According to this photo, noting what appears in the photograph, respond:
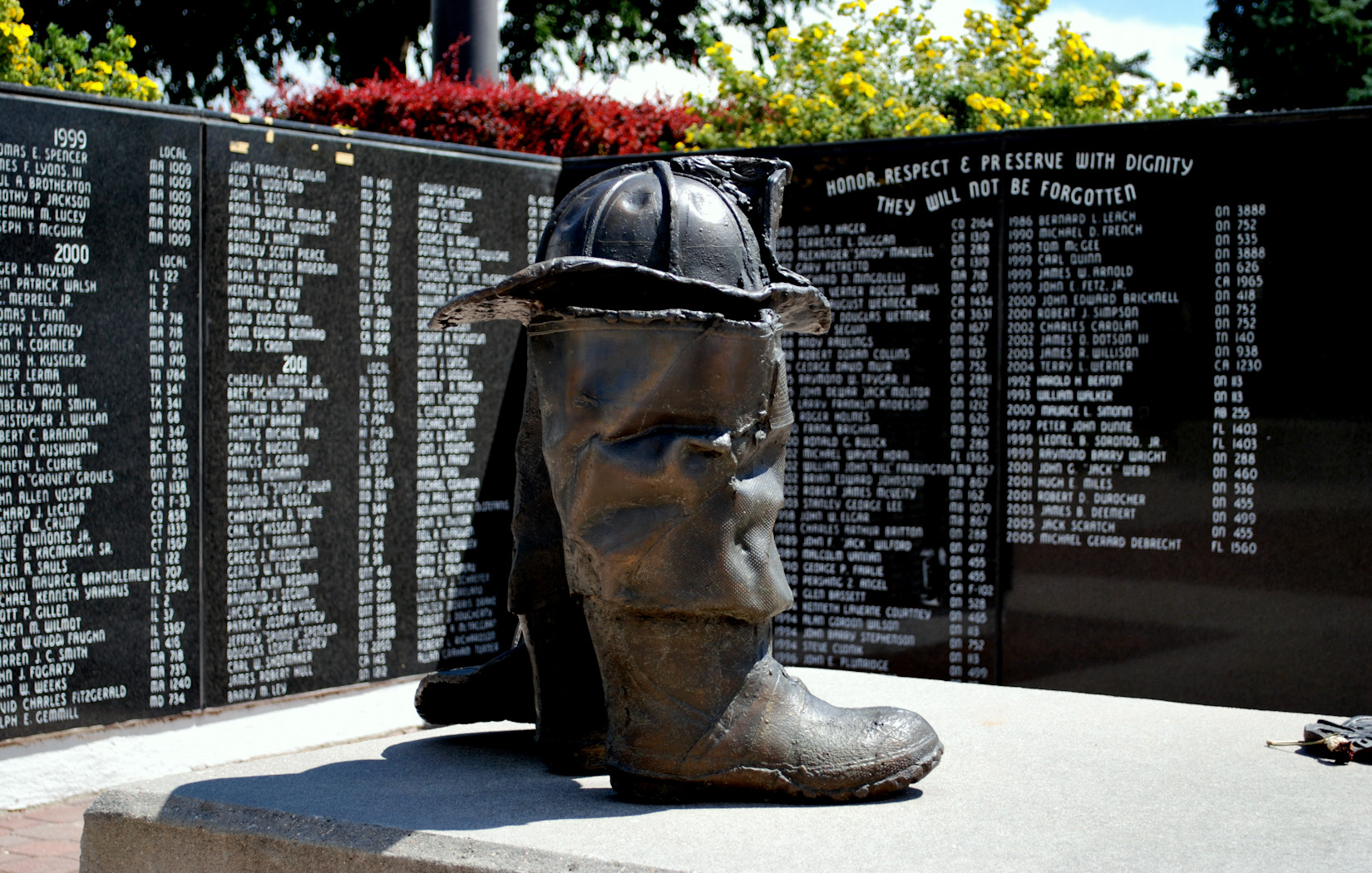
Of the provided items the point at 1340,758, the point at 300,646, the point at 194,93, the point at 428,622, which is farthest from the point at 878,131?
the point at 194,93

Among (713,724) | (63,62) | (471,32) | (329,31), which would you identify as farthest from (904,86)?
(329,31)

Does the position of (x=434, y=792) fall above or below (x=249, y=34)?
below

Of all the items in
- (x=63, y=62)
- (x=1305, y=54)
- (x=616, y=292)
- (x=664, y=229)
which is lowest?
(x=616, y=292)

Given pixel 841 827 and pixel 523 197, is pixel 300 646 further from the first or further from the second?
pixel 841 827

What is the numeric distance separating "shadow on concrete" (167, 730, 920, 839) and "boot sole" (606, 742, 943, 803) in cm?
2

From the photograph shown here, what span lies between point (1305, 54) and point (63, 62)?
15194 mm

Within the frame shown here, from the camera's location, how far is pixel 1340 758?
343 centimetres

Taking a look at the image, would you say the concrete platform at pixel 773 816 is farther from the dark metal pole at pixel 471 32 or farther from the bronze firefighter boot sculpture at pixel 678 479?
the dark metal pole at pixel 471 32

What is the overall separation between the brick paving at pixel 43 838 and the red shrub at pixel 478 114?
13.7ft

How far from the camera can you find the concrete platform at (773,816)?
2.56 meters

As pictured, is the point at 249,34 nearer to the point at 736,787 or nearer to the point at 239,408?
the point at 239,408

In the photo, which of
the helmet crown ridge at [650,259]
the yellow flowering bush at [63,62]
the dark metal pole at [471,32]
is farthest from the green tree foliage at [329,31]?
the helmet crown ridge at [650,259]

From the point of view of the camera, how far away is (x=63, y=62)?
24.2 feet

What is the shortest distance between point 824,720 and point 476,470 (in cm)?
310
